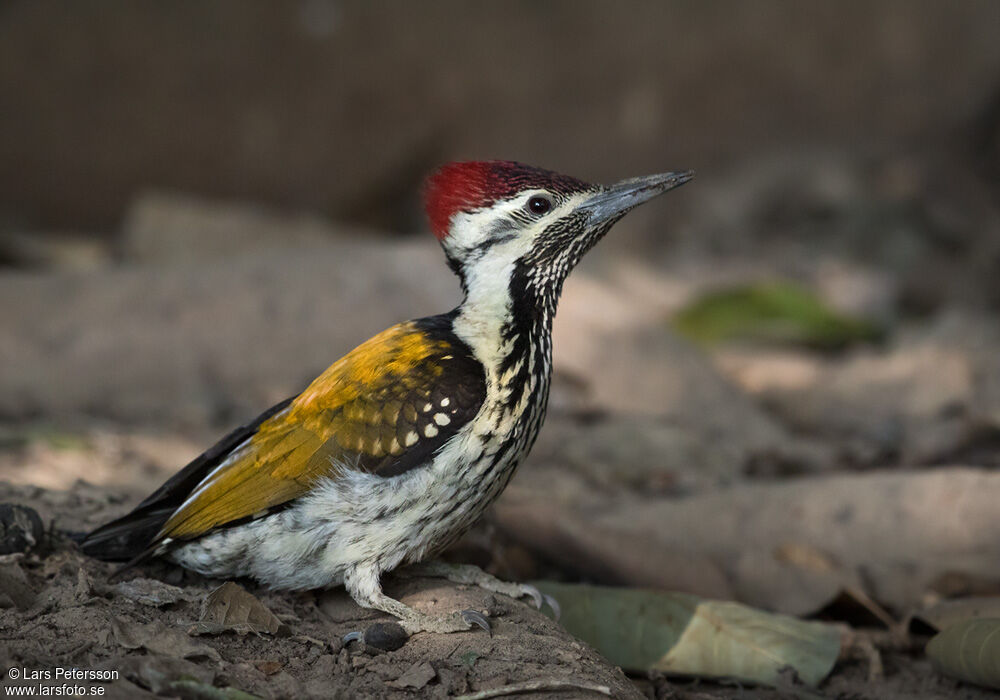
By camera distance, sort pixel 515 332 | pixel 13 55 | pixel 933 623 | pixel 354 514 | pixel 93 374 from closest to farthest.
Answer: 1. pixel 354 514
2. pixel 515 332
3. pixel 933 623
4. pixel 93 374
5. pixel 13 55

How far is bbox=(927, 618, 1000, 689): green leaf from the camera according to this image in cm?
320

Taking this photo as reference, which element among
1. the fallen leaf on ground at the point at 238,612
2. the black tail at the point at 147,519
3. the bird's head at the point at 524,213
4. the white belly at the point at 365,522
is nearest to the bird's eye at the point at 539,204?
the bird's head at the point at 524,213

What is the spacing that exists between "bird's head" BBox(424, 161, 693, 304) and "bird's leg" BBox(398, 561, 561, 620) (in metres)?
0.91

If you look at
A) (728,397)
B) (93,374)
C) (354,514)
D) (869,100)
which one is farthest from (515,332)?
(869,100)

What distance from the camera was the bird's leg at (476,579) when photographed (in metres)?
3.27

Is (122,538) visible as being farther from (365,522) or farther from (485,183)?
(485,183)

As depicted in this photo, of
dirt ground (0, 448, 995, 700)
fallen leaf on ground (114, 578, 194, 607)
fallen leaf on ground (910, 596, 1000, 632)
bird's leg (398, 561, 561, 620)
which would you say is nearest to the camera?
dirt ground (0, 448, 995, 700)

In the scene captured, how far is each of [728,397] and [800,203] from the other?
14.3 ft

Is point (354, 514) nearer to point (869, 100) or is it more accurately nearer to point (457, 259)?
point (457, 259)

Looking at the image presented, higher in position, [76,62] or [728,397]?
[76,62]

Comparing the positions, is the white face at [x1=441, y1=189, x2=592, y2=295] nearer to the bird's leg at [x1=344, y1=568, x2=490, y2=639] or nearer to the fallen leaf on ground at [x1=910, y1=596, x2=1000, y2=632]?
the bird's leg at [x1=344, y1=568, x2=490, y2=639]

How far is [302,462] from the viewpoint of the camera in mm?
3066

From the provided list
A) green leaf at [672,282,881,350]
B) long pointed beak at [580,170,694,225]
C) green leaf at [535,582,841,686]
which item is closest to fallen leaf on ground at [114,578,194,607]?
green leaf at [535,582,841,686]

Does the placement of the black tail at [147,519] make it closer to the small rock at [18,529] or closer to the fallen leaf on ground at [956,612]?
the small rock at [18,529]
